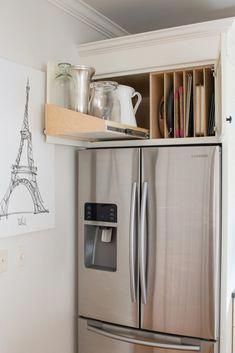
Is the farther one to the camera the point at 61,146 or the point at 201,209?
the point at 61,146

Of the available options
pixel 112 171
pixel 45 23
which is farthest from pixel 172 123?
pixel 45 23

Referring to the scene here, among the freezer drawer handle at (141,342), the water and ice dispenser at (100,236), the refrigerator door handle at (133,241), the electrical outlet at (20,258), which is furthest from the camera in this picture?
the water and ice dispenser at (100,236)

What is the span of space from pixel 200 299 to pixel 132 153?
84 centimetres

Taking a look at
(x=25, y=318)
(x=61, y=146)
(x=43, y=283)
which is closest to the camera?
(x=25, y=318)

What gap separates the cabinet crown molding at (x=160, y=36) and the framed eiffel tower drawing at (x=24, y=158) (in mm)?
436

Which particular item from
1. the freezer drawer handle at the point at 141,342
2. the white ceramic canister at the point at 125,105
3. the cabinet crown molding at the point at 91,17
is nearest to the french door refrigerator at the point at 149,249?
the freezer drawer handle at the point at 141,342

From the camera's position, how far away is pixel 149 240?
2.12m

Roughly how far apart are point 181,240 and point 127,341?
649 millimetres

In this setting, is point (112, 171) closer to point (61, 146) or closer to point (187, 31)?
point (61, 146)

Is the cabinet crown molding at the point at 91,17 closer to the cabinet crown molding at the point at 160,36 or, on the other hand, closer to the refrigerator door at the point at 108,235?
the cabinet crown molding at the point at 160,36

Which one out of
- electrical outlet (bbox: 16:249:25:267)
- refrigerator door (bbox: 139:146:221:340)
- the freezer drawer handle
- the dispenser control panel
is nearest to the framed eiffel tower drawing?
electrical outlet (bbox: 16:249:25:267)

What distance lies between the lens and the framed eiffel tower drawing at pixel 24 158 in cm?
183

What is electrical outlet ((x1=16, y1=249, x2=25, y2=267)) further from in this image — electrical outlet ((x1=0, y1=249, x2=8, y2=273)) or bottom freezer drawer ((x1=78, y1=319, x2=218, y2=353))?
bottom freezer drawer ((x1=78, y1=319, x2=218, y2=353))

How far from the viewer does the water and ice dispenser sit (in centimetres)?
225
